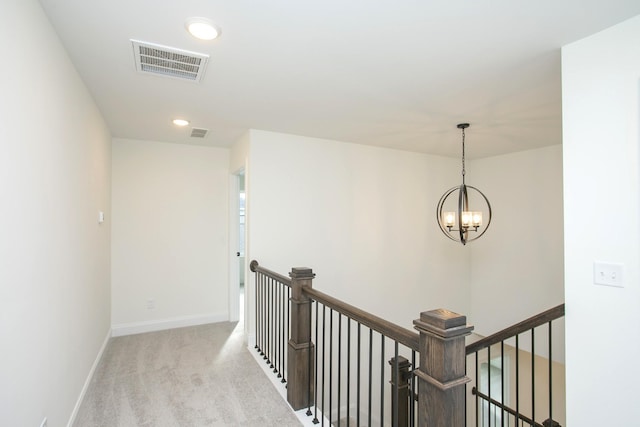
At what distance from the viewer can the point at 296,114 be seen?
3.12m

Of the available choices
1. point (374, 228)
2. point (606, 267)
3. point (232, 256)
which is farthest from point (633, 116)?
point (232, 256)

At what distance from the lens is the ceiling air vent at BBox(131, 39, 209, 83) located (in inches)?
77.6

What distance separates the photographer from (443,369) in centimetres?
125

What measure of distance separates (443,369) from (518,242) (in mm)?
4235

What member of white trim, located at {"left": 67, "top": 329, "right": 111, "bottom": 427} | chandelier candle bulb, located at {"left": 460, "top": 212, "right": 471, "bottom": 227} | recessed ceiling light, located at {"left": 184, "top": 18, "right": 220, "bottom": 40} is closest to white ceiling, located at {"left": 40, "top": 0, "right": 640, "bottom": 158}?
recessed ceiling light, located at {"left": 184, "top": 18, "right": 220, "bottom": 40}

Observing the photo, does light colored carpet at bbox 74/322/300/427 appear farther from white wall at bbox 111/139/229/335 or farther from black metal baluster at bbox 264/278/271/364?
white wall at bbox 111/139/229/335

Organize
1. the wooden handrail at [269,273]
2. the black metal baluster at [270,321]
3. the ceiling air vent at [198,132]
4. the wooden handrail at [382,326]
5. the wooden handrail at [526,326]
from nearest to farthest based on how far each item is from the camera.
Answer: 1. the wooden handrail at [382,326]
2. the wooden handrail at [526,326]
3. the wooden handrail at [269,273]
4. the black metal baluster at [270,321]
5. the ceiling air vent at [198,132]

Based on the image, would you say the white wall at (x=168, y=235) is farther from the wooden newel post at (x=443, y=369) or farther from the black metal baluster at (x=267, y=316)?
the wooden newel post at (x=443, y=369)

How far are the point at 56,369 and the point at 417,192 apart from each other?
14.1ft

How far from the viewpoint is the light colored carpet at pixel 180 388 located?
2.33 m

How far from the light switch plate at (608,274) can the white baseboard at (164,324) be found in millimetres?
4028

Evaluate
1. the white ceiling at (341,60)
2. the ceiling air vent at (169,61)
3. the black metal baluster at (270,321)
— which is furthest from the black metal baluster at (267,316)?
the ceiling air vent at (169,61)

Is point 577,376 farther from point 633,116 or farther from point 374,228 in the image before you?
point 374,228

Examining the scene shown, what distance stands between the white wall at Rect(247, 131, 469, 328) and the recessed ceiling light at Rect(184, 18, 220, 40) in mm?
1804
